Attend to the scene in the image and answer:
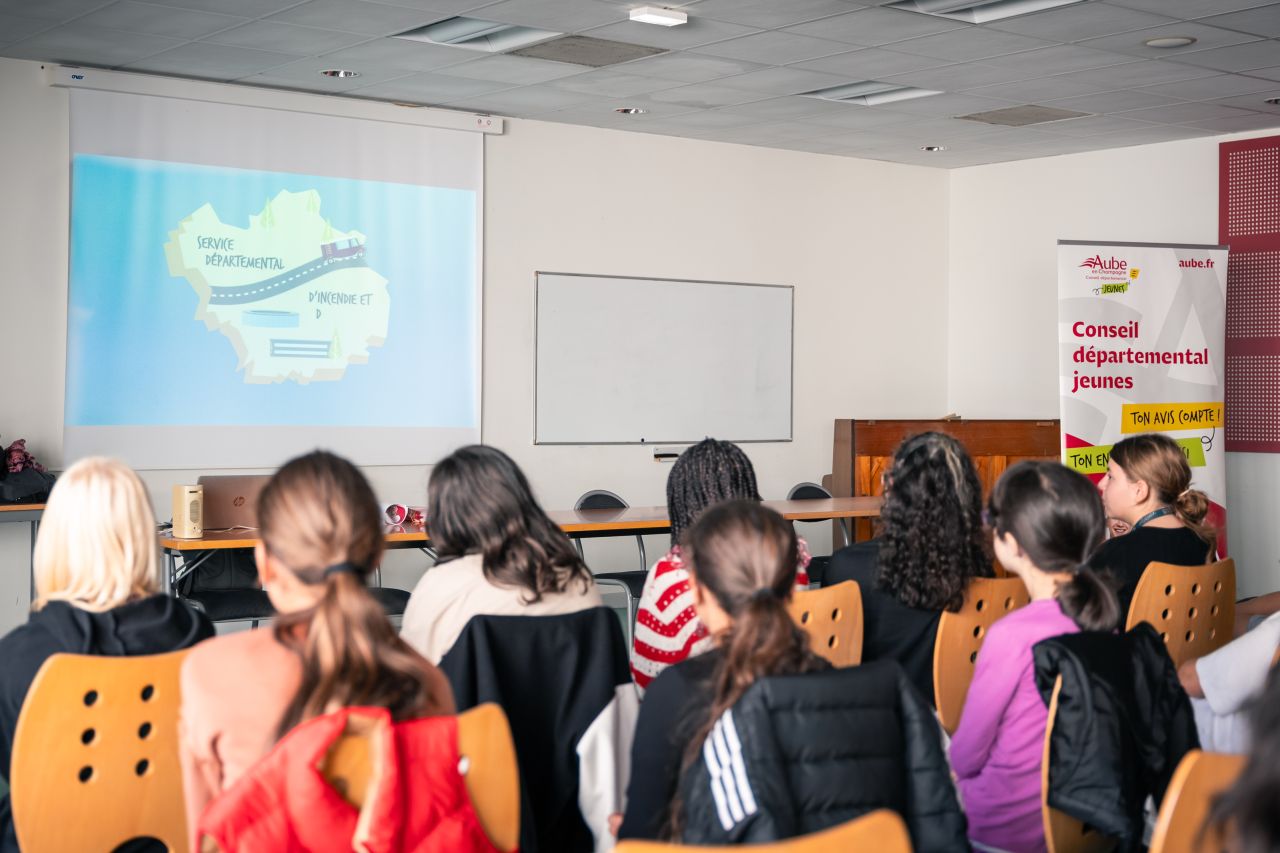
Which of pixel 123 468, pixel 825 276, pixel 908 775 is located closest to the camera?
pixel 908 775

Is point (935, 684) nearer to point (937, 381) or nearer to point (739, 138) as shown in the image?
point (739, 138)

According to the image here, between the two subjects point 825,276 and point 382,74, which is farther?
point 825,276

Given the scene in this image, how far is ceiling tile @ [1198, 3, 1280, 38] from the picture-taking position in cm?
519

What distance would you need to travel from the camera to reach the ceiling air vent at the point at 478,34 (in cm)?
568

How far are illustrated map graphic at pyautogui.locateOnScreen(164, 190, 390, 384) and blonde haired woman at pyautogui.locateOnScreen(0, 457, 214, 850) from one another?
183 inches

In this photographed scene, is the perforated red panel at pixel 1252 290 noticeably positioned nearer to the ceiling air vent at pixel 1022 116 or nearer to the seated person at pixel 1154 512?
the ceiling air vent at pixel 1022 116

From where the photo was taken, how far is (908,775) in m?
1.85

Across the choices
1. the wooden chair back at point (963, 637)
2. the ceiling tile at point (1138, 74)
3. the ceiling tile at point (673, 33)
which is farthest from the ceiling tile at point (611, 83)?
the wooden chair back at point (963, 637)

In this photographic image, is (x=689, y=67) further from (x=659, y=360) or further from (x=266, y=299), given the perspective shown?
(x=266, y=299)

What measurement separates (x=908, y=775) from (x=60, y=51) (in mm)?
5667

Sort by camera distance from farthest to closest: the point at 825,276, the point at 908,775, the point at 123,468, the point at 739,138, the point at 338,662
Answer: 1. the point at 825,276
2. the point at 739,138
3. the point at 123,468
4. the point at 908,775
5. the point at 338,662

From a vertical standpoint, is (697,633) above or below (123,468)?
below

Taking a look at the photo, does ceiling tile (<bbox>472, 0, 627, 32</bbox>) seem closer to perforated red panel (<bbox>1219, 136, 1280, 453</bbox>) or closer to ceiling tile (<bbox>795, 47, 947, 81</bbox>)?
ceiling tile (<bbox>795, 47, 947, 81</bbox>)

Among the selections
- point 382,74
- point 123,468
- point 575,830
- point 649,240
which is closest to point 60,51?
point 382,74
